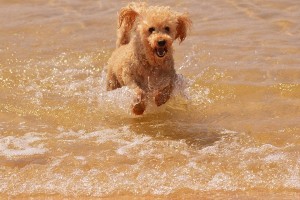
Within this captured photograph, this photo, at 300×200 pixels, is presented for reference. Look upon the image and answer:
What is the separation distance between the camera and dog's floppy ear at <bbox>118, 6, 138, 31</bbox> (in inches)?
298

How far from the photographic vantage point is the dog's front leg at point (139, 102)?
7105 mm

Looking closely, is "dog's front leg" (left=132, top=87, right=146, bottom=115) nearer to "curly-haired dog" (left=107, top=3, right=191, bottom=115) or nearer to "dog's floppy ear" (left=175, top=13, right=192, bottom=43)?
"curly-haired dog" (left=107, top=3, right=191, bottom=115)

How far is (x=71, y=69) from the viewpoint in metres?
8.91

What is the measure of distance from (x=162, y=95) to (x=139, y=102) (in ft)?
0.94

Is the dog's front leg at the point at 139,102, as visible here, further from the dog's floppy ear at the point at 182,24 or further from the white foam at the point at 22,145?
the white foam at the point at 22,145

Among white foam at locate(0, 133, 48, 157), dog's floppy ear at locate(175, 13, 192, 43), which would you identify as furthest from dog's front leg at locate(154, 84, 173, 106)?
white foam at locate(0, 133, 48, 157)

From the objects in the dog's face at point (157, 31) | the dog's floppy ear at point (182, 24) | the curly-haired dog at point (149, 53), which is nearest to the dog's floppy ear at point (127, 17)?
the curly-haired dog at point (149, 53)

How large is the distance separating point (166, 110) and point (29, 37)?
10.4 ft

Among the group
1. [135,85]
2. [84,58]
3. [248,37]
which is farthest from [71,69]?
[248,37]

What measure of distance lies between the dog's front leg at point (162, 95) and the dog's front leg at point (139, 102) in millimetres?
160

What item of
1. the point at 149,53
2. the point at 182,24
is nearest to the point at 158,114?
the point at 149,53

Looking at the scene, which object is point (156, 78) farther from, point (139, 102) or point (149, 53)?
point (139, 102)

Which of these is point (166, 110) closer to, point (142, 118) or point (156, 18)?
point (142, 118)

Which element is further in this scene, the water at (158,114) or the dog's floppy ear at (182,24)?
the dog's floppy ear at (182,24)
